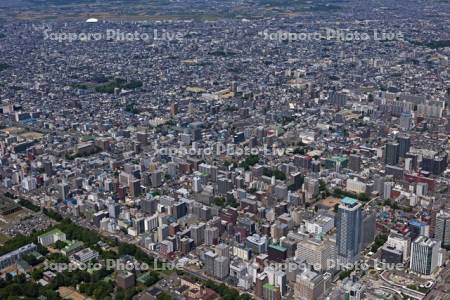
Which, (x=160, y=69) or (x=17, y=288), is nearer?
(x=17, y=288)

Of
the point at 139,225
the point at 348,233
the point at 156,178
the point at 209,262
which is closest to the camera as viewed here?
the point at 209,262

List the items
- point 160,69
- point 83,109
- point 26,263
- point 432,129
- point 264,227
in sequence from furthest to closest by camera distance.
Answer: point 160,69 < point 83,109 < point 432,129 < point 264,227 < point 26,263

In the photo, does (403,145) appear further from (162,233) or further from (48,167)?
(48,167)

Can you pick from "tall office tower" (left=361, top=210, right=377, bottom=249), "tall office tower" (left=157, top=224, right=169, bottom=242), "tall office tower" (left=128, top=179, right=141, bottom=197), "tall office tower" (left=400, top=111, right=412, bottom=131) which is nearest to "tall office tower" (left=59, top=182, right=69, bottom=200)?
"tall office tower" (left=128, top=179, right=141, bottom=197)

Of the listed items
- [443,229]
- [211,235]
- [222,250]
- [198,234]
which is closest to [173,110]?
[198,234]

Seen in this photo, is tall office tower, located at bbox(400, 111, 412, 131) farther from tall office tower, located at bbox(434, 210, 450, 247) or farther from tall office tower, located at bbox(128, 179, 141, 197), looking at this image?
tall office tower, located at bbox(128, 179, 141, 197)

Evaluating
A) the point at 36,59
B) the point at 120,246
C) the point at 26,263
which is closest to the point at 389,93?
the point at 120,246

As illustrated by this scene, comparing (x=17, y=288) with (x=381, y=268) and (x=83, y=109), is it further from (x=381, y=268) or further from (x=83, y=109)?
(x=83, y=109)

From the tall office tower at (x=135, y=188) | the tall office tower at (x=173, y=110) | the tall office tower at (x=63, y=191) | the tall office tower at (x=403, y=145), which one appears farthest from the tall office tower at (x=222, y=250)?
the tall office tower at (x=173, y=110)

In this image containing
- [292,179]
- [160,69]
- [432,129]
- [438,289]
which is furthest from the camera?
[160,69]
